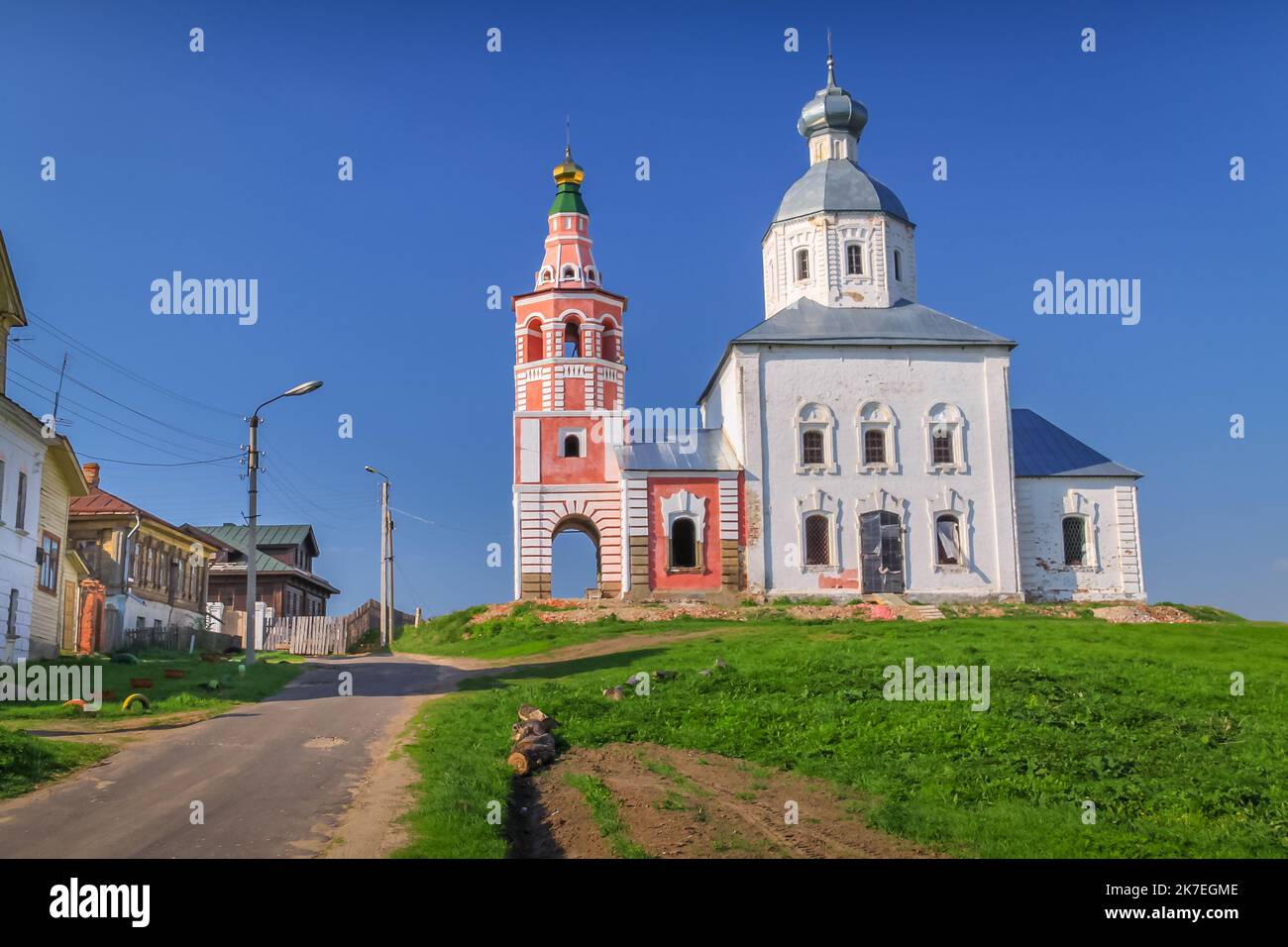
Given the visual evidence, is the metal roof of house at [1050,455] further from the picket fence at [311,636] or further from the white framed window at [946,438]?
the picket fence at [311,636]

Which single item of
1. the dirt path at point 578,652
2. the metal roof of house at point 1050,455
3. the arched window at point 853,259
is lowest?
the dirt path at point 578,652

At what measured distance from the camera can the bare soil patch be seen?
456 inches

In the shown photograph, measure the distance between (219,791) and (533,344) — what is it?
104ft

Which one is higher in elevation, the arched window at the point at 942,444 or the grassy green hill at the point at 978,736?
the arched window at the point at 942,444

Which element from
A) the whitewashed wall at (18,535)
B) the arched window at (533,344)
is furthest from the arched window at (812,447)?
the whitewashed wall at (18,535)

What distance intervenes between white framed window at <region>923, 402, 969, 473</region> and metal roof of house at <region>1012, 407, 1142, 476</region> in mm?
2297

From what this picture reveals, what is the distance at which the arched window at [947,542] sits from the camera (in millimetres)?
38781

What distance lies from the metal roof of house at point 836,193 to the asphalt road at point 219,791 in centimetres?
2781

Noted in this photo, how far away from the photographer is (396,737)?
16.6m

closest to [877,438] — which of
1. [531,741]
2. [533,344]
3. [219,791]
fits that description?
[533,344]

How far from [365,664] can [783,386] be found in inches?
637

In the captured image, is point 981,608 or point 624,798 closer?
point 624,798
